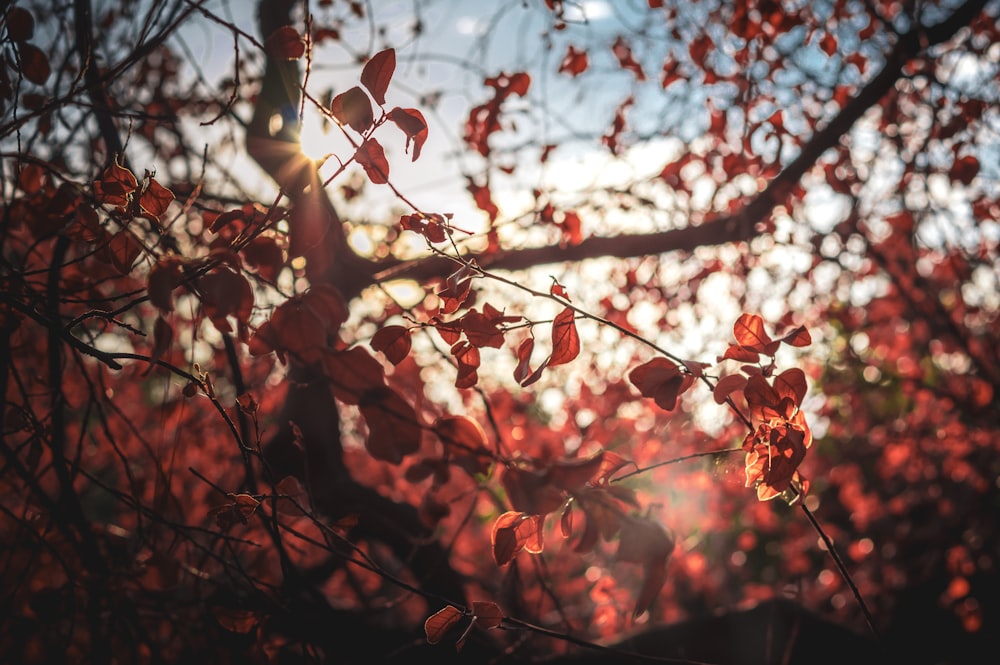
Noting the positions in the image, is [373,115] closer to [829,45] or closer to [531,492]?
[531,492]

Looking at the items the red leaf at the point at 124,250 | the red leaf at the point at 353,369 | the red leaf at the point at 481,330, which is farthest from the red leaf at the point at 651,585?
the red leaf at the point at 124,250

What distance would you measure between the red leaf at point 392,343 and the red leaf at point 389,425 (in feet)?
0.26

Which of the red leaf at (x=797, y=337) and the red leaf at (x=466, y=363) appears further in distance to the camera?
the red leaf at (x=466, y=363)

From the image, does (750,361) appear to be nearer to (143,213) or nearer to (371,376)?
(371,376)

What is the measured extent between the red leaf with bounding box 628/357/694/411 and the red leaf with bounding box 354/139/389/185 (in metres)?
0.57

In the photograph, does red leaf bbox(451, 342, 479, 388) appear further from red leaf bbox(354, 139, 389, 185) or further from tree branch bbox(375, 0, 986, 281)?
tree branch bbox(375, 0, 986, 281)

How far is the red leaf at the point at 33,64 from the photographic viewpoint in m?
1.61

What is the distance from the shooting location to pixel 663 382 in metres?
1.14

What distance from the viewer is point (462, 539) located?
8.17m

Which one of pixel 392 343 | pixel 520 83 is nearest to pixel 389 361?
pixel 392 343

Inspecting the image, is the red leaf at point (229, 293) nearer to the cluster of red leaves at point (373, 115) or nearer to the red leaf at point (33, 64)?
the cluster of red leaves at point (373, 115)

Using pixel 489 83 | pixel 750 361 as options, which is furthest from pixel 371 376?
pixel 489 83

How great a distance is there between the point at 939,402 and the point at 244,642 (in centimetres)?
852

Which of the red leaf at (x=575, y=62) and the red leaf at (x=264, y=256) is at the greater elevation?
the red leaf at (x=575, y=62)
